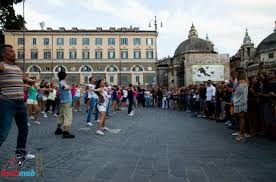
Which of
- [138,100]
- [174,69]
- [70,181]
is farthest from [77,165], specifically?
[174,69]

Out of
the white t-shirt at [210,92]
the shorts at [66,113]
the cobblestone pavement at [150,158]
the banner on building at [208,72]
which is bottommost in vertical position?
the cobblestone pavement at [150,158]

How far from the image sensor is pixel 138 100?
3394 centimetres

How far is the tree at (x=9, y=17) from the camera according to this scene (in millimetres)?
37737

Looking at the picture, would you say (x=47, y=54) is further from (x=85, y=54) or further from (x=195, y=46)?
(x=195, y=46)

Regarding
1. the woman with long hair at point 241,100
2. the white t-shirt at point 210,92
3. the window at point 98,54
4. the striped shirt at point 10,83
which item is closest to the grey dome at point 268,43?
the window at point 98,54

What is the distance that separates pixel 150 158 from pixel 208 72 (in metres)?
65.1

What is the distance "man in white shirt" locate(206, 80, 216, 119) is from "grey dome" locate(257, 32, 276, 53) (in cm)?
7689

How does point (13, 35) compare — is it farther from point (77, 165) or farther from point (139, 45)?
point (77, 165)

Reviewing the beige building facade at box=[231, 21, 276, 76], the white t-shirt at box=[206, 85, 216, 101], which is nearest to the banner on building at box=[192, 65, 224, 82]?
the beige building facade at box=[231, 21, 276, 76]

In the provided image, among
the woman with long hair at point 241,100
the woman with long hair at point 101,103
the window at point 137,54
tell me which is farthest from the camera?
the window at point 137,54

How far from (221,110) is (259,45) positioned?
277 feet

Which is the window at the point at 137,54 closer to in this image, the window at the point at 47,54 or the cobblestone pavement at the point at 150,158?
the window at the point at 47,54

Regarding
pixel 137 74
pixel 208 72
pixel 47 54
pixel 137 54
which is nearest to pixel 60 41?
pixel 47 54

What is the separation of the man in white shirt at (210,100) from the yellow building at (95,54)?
61763mm
